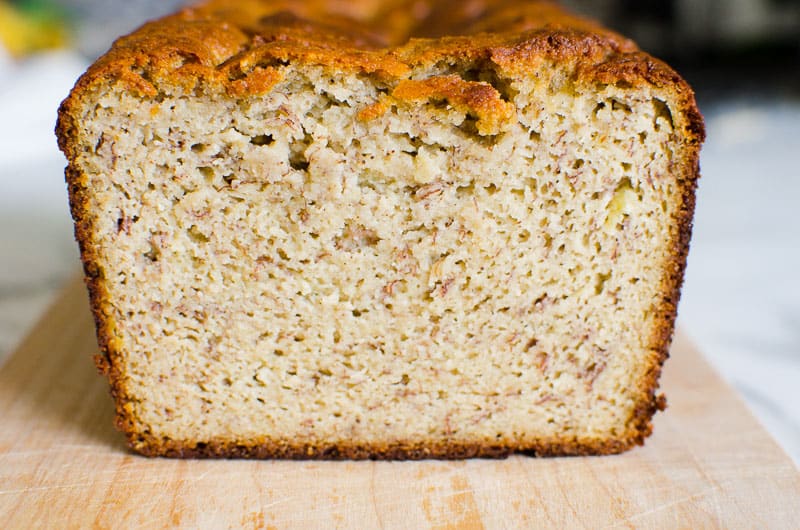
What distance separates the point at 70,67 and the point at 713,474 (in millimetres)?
3883

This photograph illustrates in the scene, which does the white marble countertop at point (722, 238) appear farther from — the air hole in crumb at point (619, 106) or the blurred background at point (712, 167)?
the air hole in crumb at point (619, 106)

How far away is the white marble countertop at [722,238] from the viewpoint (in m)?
2.27

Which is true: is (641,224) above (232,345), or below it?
above

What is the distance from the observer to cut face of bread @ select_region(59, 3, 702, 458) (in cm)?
146

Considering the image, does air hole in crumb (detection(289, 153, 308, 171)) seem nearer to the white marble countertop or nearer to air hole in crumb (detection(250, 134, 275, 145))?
air hole in crumb (detection(250, 134, 275, 145))

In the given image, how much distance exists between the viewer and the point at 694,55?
5.54 m

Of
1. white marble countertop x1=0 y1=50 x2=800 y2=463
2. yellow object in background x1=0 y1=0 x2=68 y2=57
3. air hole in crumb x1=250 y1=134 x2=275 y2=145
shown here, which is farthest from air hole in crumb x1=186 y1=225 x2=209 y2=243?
yellow object in background x1=0 y1=0 x2=68 y2=57

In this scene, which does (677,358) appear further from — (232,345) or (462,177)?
(232,345)

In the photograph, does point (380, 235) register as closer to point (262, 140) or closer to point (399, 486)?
point (262, 140)

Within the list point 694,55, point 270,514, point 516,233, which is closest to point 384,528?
point 270,514

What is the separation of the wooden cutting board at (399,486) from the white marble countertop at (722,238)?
1.02 feet

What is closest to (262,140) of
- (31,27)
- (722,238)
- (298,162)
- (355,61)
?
(298,162)

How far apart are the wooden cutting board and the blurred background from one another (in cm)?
30

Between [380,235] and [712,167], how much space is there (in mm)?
2890
